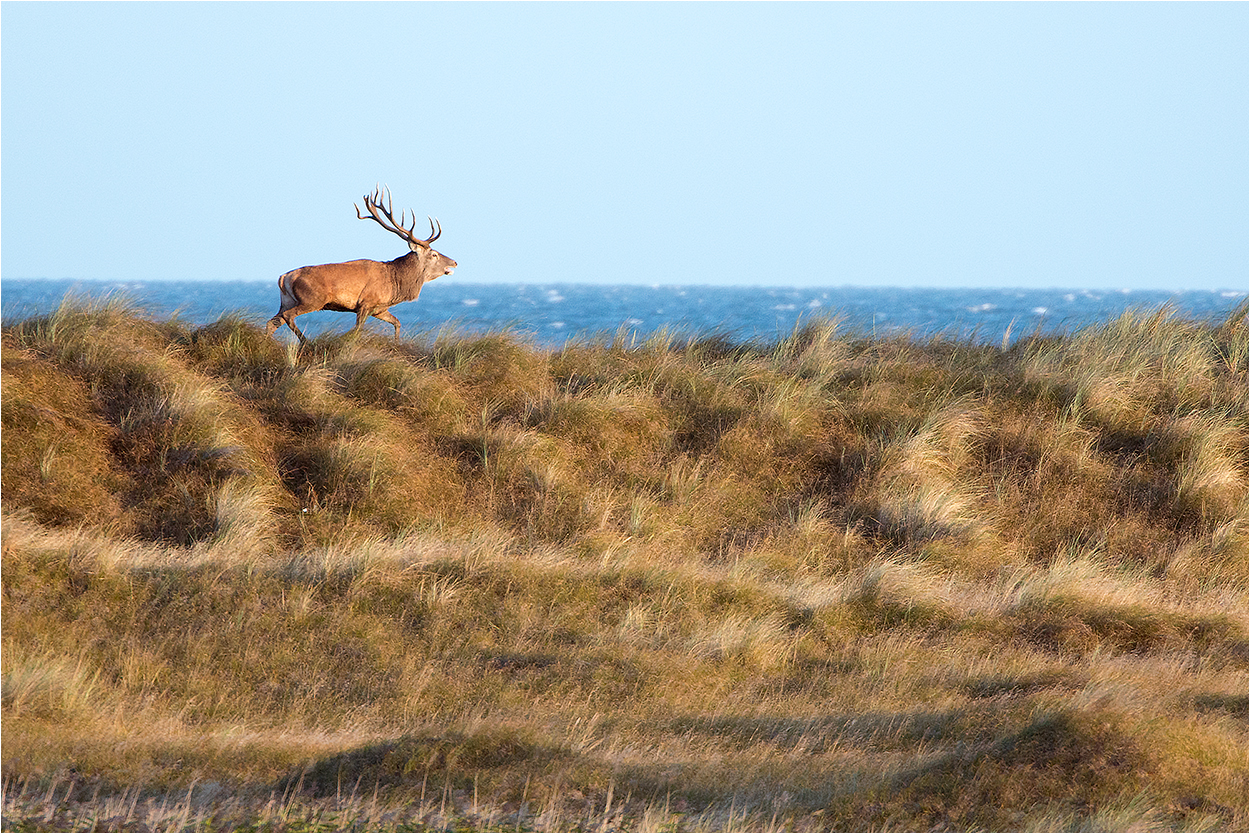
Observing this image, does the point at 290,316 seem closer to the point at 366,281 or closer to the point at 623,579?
the point at 366,281

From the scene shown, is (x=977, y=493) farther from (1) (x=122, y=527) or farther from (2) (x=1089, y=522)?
(1) (x=122, y=527)

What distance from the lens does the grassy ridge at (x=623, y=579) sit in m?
5.84

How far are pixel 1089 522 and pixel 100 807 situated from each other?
354 inches

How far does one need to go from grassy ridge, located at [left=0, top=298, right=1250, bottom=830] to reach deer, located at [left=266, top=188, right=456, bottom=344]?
64 cm

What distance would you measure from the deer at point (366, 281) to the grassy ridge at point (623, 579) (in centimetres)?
64

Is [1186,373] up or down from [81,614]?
up

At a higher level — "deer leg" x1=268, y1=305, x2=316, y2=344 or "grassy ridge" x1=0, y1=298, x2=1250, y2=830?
"deer leg" x1=268, y1=305, x2=316, y2=344

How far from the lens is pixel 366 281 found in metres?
11.6

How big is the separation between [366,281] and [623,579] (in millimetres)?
4433

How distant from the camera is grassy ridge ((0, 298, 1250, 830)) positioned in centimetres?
584

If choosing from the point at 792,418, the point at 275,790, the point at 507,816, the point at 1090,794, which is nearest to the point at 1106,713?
the point at 1090,794

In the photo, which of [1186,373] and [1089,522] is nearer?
[1089,522]

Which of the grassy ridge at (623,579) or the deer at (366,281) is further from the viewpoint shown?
the deer at (366,281)

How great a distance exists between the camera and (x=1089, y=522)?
11.1 m
